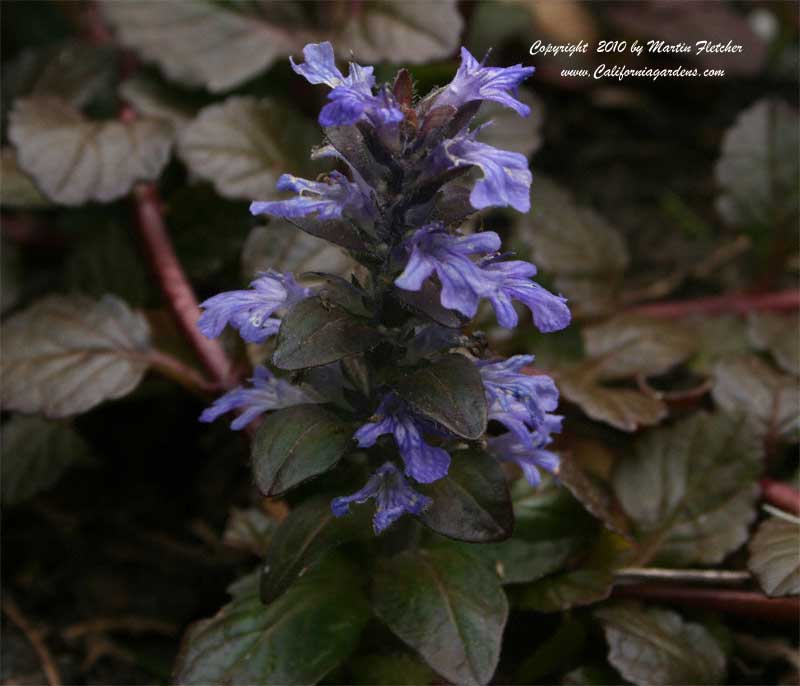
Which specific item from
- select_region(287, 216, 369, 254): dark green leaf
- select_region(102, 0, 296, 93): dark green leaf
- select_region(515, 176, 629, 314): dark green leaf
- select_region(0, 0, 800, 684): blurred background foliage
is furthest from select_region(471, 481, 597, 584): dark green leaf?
select_region(102, 0, 296, 93): dark green leaf

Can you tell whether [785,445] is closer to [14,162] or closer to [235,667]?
[235,667]

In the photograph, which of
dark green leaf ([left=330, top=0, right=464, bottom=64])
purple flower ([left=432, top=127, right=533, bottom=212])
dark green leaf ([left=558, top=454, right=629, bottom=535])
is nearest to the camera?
purple flower ([left=432, top=127, right=533, bottom=212])

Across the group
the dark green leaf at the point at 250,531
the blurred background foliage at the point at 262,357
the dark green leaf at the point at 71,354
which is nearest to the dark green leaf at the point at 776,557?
the blurred background foliage at the point at 262,357

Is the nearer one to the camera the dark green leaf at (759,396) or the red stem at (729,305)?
the dark green leaf at (759,396)

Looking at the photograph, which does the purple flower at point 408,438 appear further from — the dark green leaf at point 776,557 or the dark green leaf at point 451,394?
the dark green leaf at point 776,557

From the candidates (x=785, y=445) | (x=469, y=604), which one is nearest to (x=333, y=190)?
(x=469, y=604)

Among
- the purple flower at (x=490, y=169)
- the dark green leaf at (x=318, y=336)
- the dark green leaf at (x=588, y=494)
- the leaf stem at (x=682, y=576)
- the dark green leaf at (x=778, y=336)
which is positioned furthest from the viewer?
the dark green leaf at (x=778, y=336)

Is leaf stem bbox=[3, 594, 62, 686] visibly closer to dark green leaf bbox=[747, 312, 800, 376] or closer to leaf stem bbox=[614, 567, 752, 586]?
leaf stem bbox=[614, 567, 752, 586]
